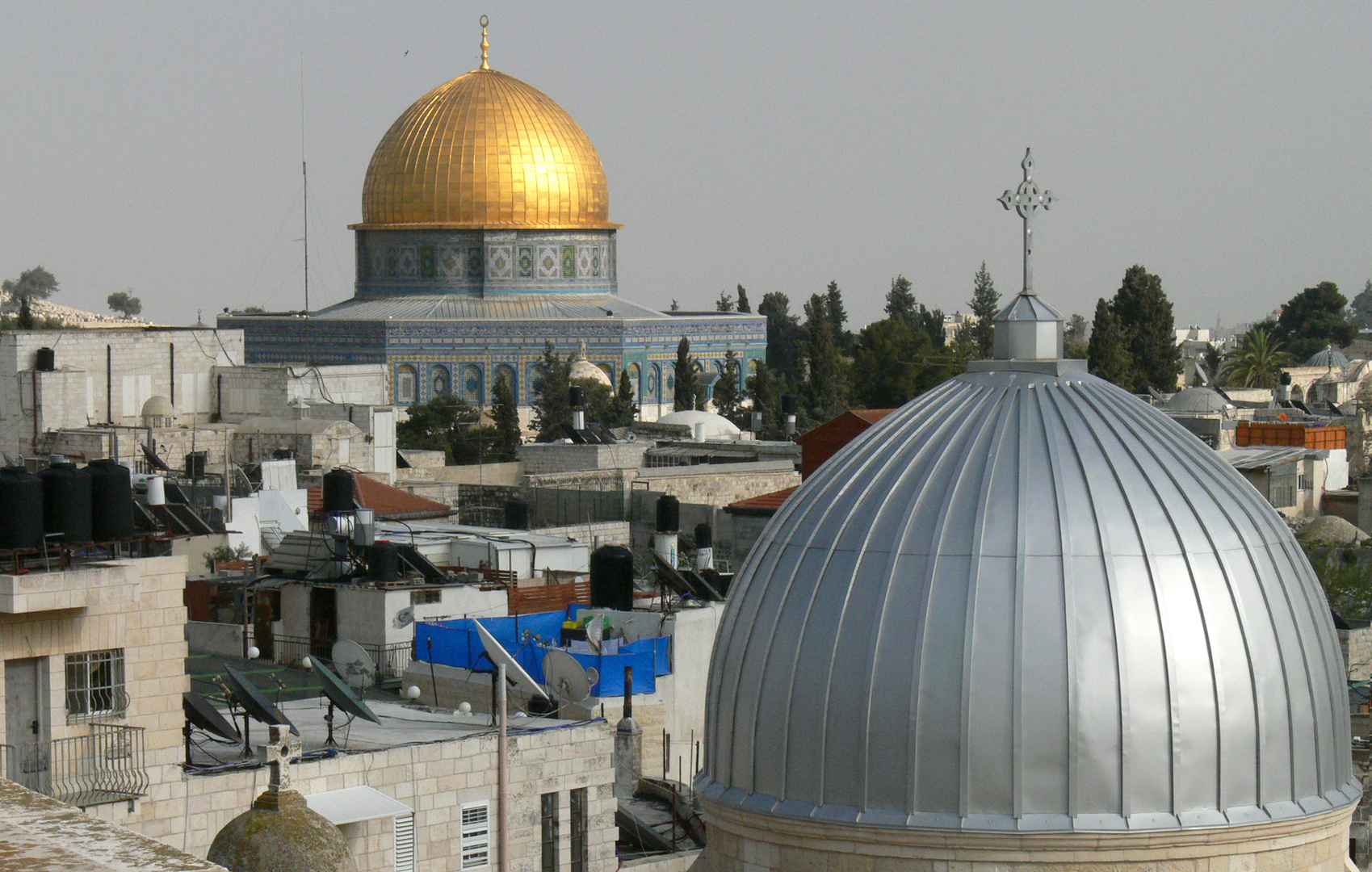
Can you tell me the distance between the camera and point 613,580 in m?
18.5

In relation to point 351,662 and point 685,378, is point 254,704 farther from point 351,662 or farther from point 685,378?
point 685,378

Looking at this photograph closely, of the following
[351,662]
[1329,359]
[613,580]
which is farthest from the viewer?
[1329,359]

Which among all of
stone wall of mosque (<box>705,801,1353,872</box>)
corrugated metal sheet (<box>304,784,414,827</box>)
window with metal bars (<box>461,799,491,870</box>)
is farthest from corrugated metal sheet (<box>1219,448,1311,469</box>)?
stone wall of mosque (<box>705,801,1353,872</box>)

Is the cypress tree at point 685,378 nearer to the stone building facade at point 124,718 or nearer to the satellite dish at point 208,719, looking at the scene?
the satellite dish at point 208,719

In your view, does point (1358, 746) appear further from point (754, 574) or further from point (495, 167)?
point (495, 167)

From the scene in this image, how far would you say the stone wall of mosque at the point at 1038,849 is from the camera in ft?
31.6

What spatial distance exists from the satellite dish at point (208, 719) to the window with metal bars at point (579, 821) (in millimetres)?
2015

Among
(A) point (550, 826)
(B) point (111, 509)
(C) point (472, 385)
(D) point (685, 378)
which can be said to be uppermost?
(D) point (685, 378)

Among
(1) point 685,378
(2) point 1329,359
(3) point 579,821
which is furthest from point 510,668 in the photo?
(2) point 1329,359

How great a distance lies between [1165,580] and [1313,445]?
3022 cm

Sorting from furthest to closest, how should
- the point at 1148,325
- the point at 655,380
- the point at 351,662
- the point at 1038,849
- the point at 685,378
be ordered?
the point at 655,380
the point at 685,378
the point at 1148,325
the point at 351,662
the point at 1038,849

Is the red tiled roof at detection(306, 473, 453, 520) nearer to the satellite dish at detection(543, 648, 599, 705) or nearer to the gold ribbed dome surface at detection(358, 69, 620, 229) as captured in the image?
the satellite dish at detection(543, 648, 599, 705)

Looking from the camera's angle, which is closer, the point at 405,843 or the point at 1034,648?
the point at 1034,648

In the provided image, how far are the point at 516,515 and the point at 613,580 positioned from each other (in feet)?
36.7
